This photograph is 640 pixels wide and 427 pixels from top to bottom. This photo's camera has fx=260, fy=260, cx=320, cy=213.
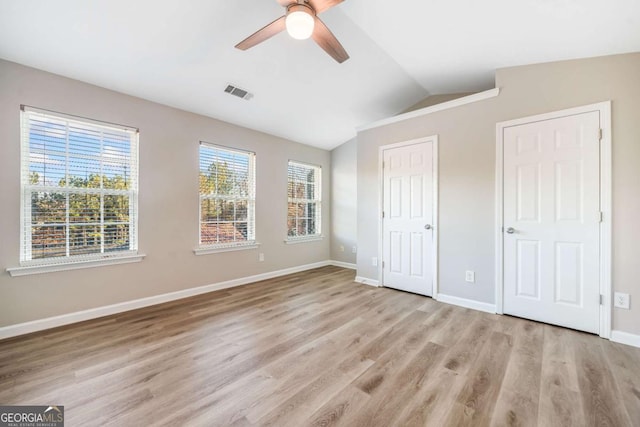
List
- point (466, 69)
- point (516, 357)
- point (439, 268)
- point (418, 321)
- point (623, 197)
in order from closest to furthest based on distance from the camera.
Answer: point (516, 357)
point (623, 197)
point (418, 321)
point (466, 69)
point (439, 268)

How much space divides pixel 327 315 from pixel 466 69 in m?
3.29

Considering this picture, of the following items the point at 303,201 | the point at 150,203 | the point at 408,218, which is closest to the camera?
the point at 150,203

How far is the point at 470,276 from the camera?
3.13 m

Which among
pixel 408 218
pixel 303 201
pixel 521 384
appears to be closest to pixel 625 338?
pixel 521 384

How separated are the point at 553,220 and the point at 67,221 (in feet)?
16.1

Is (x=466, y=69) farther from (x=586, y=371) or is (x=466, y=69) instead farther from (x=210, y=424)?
(x=210, y=424)

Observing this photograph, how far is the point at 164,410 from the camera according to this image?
4.91ft

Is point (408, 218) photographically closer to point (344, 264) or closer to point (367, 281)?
point (367, 281)

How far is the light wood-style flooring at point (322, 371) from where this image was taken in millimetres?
1481

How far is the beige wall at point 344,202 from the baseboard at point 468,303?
6.71 ft

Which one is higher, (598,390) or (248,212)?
(248,212)

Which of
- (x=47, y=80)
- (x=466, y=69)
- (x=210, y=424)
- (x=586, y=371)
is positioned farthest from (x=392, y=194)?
(x=47, y=80)

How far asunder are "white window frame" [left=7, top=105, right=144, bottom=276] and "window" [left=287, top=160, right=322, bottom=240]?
2.36 m

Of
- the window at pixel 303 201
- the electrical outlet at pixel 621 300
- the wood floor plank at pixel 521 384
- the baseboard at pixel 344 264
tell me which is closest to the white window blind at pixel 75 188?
the window at pixel 303 201
